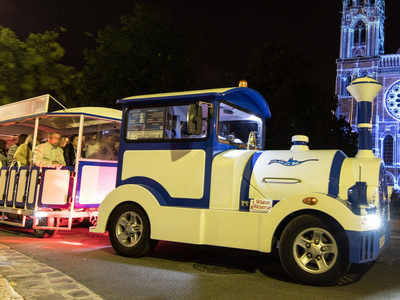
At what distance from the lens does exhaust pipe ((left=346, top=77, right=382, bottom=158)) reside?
509cm

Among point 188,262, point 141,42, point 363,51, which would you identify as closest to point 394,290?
point 188,262

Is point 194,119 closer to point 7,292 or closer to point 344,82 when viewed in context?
point 7,292

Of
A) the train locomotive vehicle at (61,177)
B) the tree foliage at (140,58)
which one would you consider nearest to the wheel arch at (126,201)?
the train locomotive vehicle at (61,177)

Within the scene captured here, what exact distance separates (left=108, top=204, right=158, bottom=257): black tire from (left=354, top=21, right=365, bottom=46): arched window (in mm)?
68387

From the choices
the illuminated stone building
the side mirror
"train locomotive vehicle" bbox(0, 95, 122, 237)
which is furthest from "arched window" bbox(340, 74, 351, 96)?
the side mirror

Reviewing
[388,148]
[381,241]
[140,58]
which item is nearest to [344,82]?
[388,148]

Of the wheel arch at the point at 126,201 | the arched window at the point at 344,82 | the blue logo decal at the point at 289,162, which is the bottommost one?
the wheel arch at the point at 126,201

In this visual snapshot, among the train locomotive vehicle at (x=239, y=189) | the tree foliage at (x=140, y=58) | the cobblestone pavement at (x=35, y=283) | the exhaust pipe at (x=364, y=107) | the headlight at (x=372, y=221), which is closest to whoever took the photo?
the cobblestone pavement at (x=35, y=283)

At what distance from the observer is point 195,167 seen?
18.5 ft

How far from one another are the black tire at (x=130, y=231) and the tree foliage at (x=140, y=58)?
1519cm

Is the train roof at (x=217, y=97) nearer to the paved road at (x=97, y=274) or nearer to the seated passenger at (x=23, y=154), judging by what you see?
the paved road at (x=97, y=274)

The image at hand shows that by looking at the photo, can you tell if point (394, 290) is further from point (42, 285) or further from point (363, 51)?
point (363, 51)

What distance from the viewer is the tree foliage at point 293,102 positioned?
1025 inches

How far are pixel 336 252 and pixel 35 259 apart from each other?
4291mm
